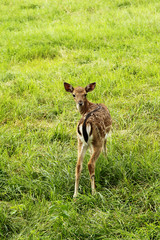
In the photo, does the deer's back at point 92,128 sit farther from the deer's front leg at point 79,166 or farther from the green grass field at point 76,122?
the green grass field at point 76,122

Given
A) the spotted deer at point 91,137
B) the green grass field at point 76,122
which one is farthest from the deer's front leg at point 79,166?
the green grass field at point 76,122

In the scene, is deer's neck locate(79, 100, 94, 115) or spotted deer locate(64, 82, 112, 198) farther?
deer's neck locate(79, 100, 94, 115)

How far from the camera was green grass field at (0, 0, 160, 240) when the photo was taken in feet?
10.6

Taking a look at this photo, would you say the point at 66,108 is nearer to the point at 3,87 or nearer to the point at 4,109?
the point at 4,109

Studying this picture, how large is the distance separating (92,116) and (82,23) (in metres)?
6.41

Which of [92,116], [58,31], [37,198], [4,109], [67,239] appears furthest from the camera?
[58,31]

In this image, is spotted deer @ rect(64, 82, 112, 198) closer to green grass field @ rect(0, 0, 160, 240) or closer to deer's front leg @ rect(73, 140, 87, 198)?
deer's front leg @ rect(73, 140, 87, 198)

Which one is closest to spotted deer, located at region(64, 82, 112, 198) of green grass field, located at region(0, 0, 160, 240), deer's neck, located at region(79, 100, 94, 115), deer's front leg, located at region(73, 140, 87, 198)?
deer's front leg, located at region(73, 140, 87, 198)

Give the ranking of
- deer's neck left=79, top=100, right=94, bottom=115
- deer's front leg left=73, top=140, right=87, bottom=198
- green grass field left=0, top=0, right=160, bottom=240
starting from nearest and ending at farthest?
1. green grass field left=0, top=0, right=160, bottom=240
2. deer's front leg left=73, top=140, right=87, bottom=198
3. deer's neck left=79, top=100, right=94, bottom=115

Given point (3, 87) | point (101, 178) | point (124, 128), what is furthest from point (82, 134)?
point (3, 87)

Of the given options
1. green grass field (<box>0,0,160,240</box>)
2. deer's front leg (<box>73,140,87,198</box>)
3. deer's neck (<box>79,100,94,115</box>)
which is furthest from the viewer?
deer's neck (<box>79,100,94,115</box>)

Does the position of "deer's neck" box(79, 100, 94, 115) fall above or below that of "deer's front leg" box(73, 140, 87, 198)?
above

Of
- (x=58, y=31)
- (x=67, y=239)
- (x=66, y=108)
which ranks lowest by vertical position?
(x=67, y=239)

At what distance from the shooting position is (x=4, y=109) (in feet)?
18.8
